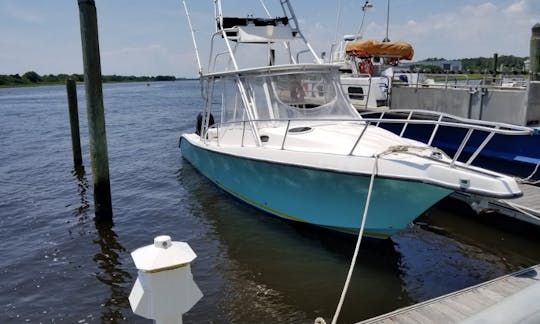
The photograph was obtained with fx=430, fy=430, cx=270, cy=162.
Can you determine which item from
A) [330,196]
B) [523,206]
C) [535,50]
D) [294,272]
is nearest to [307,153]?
[330,196]

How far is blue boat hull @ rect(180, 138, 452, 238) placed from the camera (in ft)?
19.5

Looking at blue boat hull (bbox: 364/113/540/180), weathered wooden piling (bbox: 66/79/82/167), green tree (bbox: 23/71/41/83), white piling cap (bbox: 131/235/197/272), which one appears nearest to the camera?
white piling cap (bbox: 131/235/197/272)

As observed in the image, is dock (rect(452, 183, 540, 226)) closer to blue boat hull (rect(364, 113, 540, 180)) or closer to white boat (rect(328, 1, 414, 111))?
blue boat hull (rect(364, 113, 540, 180))

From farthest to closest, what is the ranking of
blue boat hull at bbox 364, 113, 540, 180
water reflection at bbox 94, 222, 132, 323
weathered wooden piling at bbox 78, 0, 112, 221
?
blue boat hull at bbox 364, 113, 540, 180 < weathered wooden piling at bbox 78, 0, 112, 221 < water reflection at bbox 94, 222, 132, 323

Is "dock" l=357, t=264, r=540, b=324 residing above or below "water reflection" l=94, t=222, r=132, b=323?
above

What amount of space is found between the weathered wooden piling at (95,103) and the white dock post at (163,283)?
6.42 meters

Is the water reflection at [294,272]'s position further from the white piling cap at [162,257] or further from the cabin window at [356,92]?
the cabin window at [356,92]

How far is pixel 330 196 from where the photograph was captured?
6.69m

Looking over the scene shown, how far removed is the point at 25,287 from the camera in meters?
6.56

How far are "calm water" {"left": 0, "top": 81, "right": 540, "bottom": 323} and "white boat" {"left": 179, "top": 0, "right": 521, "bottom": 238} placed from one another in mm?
579

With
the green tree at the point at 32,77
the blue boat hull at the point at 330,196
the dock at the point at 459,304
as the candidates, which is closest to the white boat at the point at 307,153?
the blue boat hull at the point at 330,196

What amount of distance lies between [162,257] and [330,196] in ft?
15.3

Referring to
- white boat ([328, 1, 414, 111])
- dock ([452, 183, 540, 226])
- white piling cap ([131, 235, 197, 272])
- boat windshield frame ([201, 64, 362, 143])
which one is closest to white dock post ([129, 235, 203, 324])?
white piling cap ([131, 235, 197, 272])

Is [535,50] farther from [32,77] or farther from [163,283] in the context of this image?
[32,77]
